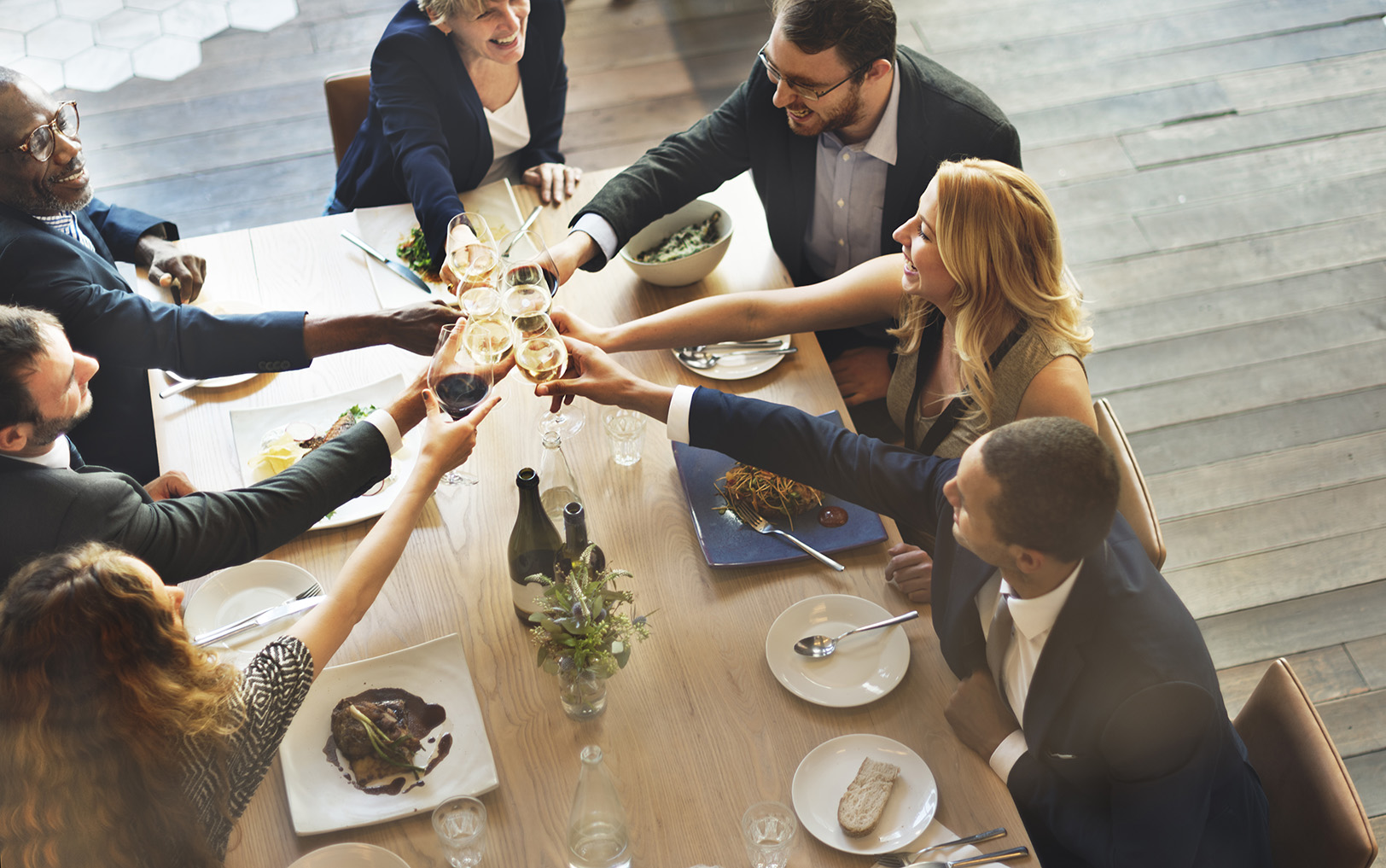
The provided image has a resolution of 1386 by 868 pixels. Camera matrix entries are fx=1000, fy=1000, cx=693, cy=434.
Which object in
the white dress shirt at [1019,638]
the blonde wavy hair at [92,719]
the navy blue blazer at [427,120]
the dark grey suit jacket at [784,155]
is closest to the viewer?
the blonde wavy hair at [92,719]

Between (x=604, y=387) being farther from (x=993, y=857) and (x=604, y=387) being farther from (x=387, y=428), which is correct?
(x=993, y=857)

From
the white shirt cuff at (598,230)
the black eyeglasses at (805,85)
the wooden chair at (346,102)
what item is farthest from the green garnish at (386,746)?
the wooden chair at (346,102)

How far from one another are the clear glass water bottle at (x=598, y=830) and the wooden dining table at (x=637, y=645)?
4 cm

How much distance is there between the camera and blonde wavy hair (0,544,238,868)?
123 centimetres

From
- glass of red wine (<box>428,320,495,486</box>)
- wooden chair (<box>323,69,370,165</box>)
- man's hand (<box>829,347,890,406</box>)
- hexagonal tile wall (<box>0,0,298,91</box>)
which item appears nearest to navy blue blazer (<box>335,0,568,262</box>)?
wooden chair (<box>323,69,370,165</box>)

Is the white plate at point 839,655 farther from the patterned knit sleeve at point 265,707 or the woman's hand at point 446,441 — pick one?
the patterned knit sleeve at point 265,707

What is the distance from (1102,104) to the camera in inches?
171

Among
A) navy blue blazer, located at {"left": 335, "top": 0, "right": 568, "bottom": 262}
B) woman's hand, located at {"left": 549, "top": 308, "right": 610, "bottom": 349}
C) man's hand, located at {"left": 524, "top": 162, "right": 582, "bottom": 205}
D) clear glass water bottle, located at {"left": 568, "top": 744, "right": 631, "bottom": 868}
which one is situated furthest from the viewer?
man's hand, located at {"left": 524, "top": 162, "right": 582, "bottom": 205}

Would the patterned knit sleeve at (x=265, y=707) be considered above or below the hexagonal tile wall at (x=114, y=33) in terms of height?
above

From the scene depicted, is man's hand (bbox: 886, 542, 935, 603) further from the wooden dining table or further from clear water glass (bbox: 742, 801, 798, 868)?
clear water glass (bbox: 742, 801, 798, 868)

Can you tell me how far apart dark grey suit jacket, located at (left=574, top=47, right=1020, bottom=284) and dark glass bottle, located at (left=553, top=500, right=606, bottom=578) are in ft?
2.82

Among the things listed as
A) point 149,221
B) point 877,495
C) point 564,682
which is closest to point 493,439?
point 564,682

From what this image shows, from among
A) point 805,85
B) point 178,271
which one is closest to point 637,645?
point 805,85

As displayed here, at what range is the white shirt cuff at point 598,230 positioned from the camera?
229 cm
